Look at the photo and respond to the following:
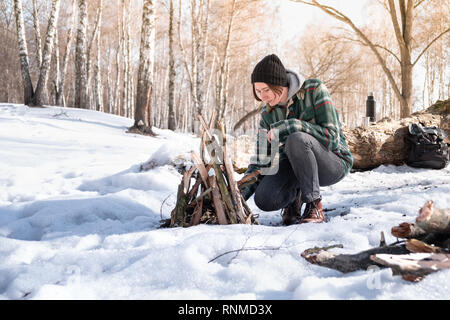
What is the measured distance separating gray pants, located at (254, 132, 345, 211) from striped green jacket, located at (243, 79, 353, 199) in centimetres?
5

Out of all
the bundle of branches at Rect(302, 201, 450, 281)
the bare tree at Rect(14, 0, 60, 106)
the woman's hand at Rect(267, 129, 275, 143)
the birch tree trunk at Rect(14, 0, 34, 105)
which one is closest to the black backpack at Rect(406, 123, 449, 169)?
the woman's hand at Rect(267, 129, 275, 143)

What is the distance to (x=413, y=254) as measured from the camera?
96cm

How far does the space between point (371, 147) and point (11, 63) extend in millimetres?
26579

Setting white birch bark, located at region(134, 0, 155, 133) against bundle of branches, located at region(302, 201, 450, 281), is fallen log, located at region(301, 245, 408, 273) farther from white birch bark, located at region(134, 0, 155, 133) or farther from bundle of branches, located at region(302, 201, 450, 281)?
white birch bark, located at region(134, 0, 155, 133)

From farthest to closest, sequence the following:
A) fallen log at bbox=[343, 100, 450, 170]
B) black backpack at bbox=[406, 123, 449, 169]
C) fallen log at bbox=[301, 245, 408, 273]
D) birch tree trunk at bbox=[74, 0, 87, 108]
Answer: birch tree trunk at bbox=[74, 0, 87, 108] → fallen log at bbox=[343, 100, 450, 170] → black backpack at bbox=[406, 123, 449, 169] → fallen log at bbox=[301, 245, 408, 273]

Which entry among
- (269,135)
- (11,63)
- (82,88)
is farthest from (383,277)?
(11,63)

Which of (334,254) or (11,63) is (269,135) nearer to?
(334,254)

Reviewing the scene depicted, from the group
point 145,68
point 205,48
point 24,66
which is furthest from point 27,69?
point 205,48

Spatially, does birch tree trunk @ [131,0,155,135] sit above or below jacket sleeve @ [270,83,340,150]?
above

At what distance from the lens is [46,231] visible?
1818 mm

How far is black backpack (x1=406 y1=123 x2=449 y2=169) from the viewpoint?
4.30 m

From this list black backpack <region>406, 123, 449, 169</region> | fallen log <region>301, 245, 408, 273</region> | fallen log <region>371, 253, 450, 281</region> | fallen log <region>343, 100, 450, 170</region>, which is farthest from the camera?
fallen log <region>343, 100, 450, 170</region>

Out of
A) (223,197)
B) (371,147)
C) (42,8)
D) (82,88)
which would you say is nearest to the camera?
(223,197)

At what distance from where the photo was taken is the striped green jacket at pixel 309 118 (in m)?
1.91
